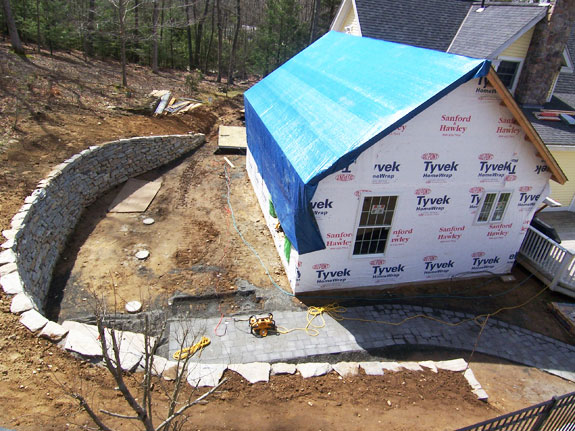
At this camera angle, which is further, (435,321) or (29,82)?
(29,82)

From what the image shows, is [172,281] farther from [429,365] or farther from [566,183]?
[566,183]

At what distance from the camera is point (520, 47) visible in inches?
547

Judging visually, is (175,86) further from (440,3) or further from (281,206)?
(281,206)

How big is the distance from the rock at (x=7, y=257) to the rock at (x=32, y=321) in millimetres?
1856

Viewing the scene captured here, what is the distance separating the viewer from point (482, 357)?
8.47m

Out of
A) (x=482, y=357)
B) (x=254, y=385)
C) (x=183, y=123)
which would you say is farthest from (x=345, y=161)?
(x=183, y=123)

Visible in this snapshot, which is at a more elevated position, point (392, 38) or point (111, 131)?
point (392, 38)

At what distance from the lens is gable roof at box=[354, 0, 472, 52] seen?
54.7ft

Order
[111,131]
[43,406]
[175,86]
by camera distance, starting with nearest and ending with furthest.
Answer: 1. [43,406]
2. [111,131]
3. [175,86]

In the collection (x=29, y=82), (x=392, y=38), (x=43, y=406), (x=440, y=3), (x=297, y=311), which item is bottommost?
(x=297, y=311)

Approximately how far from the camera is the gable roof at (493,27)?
1348 centimetres

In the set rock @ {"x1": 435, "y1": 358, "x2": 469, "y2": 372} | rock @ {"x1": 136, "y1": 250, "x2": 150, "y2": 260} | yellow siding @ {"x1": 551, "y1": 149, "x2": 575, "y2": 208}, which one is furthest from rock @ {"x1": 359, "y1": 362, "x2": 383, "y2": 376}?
yellow siding @ {"x1": 551, "y1": 149, "x2": 575, "y2": 208}

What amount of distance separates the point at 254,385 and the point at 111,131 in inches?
511

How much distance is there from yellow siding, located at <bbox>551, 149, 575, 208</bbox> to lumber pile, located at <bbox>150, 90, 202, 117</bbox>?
692 inches
